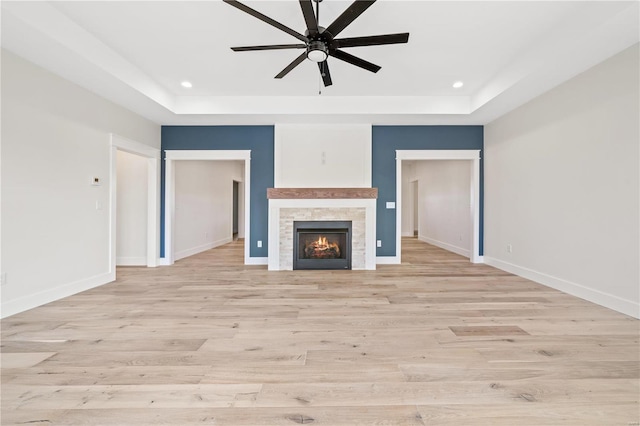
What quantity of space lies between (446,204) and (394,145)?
9.20 ft

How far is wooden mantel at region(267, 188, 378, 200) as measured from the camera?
15.6ft

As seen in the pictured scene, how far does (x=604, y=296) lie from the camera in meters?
2.90

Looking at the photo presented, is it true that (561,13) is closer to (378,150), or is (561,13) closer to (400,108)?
(400,108)

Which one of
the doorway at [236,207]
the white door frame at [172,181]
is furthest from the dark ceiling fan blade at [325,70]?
the doorway at [236,207]

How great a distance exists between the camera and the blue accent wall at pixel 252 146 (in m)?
5.13

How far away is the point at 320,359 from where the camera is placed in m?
1.87

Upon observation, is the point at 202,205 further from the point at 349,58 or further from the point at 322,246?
the point at 349,58

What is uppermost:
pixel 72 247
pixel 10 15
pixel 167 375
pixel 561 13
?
pixel 561 13

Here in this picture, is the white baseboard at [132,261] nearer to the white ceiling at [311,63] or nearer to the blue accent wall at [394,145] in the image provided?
the white ceiling at [311,63]

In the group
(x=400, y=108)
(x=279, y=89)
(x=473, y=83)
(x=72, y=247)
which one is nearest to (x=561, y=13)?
(x=473, y=83)

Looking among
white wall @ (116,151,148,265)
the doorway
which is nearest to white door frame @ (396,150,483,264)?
white wall @ (116,151,148,265)

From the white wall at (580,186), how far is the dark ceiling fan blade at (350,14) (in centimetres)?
278

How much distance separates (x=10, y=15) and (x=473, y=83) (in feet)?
16.4

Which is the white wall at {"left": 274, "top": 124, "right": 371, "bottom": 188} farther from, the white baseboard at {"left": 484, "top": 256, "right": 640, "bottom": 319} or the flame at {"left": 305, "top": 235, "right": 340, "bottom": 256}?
the white baseboard at {"left": 484, "top": 256, "right": 640, "bottom": 319}
